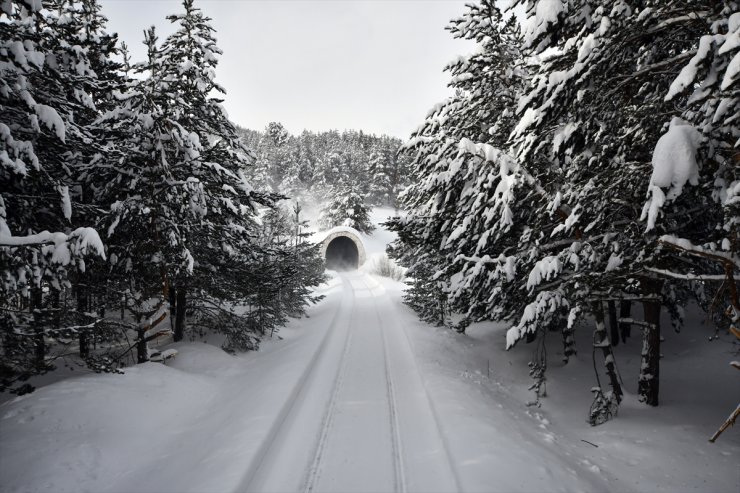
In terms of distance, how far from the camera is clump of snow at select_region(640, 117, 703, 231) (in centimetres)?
398

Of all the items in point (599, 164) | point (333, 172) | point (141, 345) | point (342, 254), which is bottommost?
point (141, 345)

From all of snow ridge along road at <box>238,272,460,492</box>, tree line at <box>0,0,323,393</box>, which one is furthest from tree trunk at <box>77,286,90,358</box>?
snow ridge along road at <box>238,272,460,492</box>

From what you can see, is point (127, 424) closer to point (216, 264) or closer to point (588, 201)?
point (216, 264)

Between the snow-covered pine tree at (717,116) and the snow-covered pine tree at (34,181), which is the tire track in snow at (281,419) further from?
the snow-covered pine tree at (717,116)

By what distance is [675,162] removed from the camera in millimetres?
4035

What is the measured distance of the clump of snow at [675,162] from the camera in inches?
157

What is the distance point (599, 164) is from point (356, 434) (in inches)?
296

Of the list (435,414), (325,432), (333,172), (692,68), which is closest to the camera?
(692,68)

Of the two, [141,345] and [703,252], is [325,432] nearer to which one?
[141,345]

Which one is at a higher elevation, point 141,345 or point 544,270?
point 544,270

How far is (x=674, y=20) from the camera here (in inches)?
199

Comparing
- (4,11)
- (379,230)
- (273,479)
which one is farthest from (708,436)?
(379,230)

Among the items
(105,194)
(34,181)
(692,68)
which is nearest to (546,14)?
(692,68)

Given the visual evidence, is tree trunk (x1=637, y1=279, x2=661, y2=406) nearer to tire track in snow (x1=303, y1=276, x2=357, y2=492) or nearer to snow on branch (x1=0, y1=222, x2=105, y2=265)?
tire track in snow (x1=303, y1=276, x2=357, y2=492)
